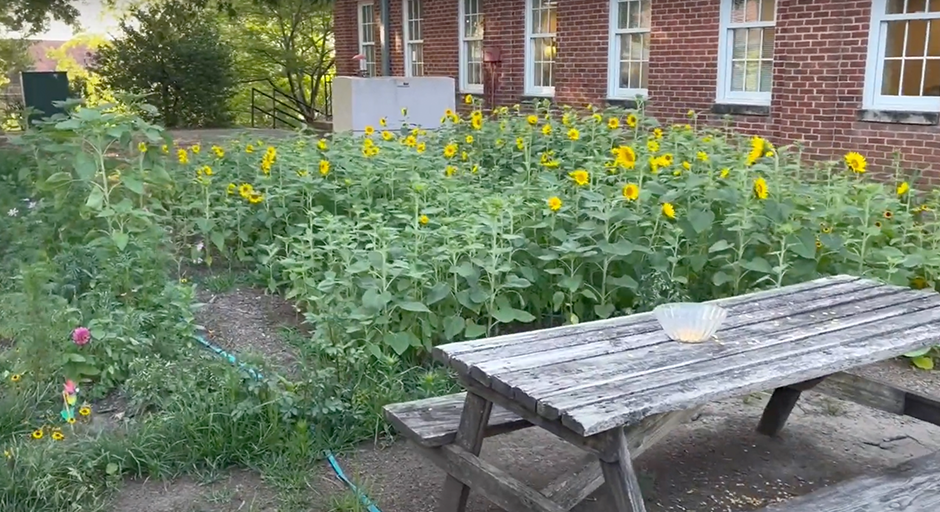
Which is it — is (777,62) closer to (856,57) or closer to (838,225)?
(856,57)

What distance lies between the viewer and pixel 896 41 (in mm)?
8867

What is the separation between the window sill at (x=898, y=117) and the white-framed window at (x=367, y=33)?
453 inches

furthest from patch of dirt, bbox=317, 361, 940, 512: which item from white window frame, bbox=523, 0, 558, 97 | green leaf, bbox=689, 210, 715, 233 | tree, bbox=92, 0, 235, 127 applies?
tree, bbox=92, 0, 235, 127

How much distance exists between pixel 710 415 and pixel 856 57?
6.30 meters

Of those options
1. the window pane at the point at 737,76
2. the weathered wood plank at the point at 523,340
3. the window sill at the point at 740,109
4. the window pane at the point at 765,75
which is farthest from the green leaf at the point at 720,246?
the window pane at the point at 737,76

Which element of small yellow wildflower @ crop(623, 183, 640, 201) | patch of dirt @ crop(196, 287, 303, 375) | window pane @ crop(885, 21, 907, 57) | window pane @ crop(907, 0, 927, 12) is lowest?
patch of dirt @ crop(196, 287, 303, 375)

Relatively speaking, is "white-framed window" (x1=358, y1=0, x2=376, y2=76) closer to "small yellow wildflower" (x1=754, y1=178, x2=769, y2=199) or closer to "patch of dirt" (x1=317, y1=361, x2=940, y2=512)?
"small yellow wildflower" (x1=754, y1=178, x2=769, y2=199)

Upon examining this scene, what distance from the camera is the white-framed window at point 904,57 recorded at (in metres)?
8.59

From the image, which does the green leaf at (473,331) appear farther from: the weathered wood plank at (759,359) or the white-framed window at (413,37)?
the white-framed window at (413,37)

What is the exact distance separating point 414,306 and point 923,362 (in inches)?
106

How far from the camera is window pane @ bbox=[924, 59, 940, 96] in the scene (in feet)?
28.1

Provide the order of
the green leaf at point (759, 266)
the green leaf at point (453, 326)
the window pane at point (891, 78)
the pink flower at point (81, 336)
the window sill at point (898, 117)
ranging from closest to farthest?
the pink flower at point (81, 336) < the green leaf at point (453, 326) < the green leaf at point (759, 266) < the window sill at point (898, 117) < the window pane at point (891, 78)

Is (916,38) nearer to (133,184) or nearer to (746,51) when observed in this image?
(746,51)

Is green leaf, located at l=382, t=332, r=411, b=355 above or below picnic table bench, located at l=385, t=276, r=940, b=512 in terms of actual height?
below
